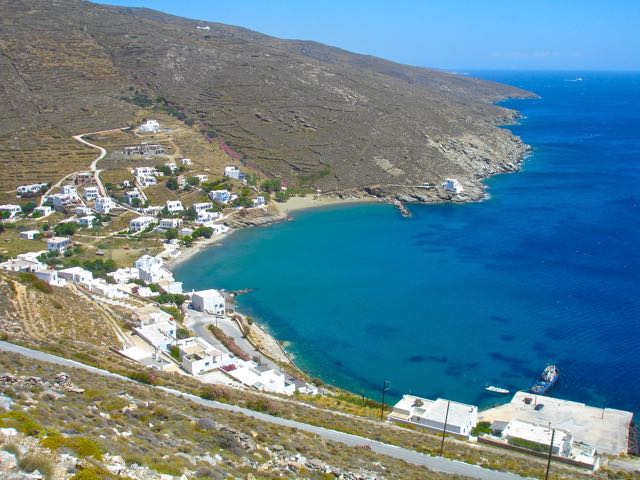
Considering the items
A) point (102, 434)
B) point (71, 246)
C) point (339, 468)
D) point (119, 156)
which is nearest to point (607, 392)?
point (339, 468)

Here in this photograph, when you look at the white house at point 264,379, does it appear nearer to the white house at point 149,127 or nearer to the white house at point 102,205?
the white house at point 102,205

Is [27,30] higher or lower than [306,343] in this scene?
higher

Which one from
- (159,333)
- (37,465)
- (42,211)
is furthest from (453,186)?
(37,465)

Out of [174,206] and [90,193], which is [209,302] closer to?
[174,206]

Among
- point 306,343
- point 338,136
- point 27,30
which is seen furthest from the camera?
point 27,30

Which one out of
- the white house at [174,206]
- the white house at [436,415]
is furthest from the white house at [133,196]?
the white house at [436,415]

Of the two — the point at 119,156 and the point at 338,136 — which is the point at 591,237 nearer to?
the point at 338,136
